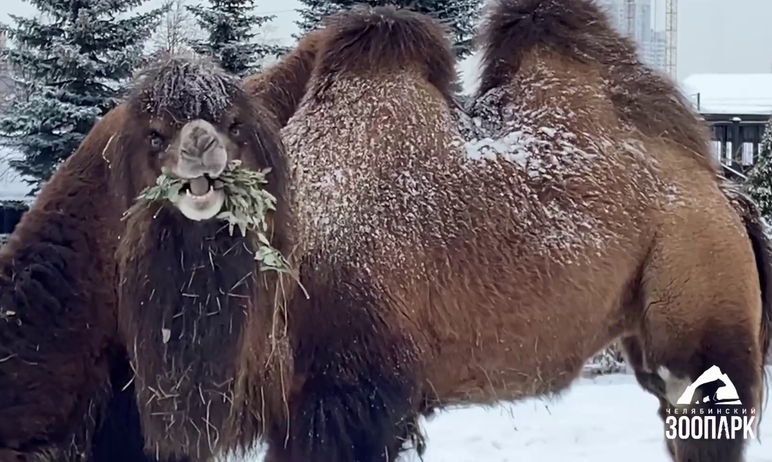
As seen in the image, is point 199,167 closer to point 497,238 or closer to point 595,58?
point 497,238

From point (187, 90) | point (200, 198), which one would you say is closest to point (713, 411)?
point (200, 198)

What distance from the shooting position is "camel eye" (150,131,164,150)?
3.00 meters

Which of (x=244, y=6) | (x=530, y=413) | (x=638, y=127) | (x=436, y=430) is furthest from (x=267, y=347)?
(x=244, y=6)

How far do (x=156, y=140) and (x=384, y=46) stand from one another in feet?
4.70

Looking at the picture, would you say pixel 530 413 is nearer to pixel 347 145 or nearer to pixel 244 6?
pixel 347 145

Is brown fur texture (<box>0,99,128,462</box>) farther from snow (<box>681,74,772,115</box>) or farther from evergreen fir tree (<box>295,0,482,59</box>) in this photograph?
snow (<box>681,74,772,115</box>)

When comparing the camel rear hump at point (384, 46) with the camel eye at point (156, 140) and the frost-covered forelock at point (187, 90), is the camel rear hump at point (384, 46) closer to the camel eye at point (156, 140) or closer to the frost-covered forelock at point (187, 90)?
the frost-covered forelock at point (187, 90)

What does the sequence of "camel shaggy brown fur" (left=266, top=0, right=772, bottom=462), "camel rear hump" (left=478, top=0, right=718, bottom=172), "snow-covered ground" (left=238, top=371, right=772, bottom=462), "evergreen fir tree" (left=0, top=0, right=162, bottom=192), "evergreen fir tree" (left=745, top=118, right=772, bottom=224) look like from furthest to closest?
"evergreen fir tree" (left=0, top=0, right=162, bottom=192) → "evergreen fir tree" (left=745, top=118, right=772, bottom=224) → "snow-covered ground" (left=238, top=371, right=772, bottom=462) → "camel rear hump" (left=478, top=0, right=718, bottom=172) → "camel shaggy brown fur" (left=266, top=0, right=772, bottom=462)

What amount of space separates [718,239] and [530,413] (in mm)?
3194

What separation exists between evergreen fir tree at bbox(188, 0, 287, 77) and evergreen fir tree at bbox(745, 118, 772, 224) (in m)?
5.46

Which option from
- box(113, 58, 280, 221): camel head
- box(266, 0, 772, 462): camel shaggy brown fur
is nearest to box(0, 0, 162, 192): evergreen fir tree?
box(266, 0, 772, 462): camel shaggy brown fur

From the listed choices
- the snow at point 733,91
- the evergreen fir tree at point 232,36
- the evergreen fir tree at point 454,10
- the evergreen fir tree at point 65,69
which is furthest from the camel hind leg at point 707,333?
the snow at point 733,91

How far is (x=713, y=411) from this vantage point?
13.8ft

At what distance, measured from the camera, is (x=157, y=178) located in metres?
2.98
